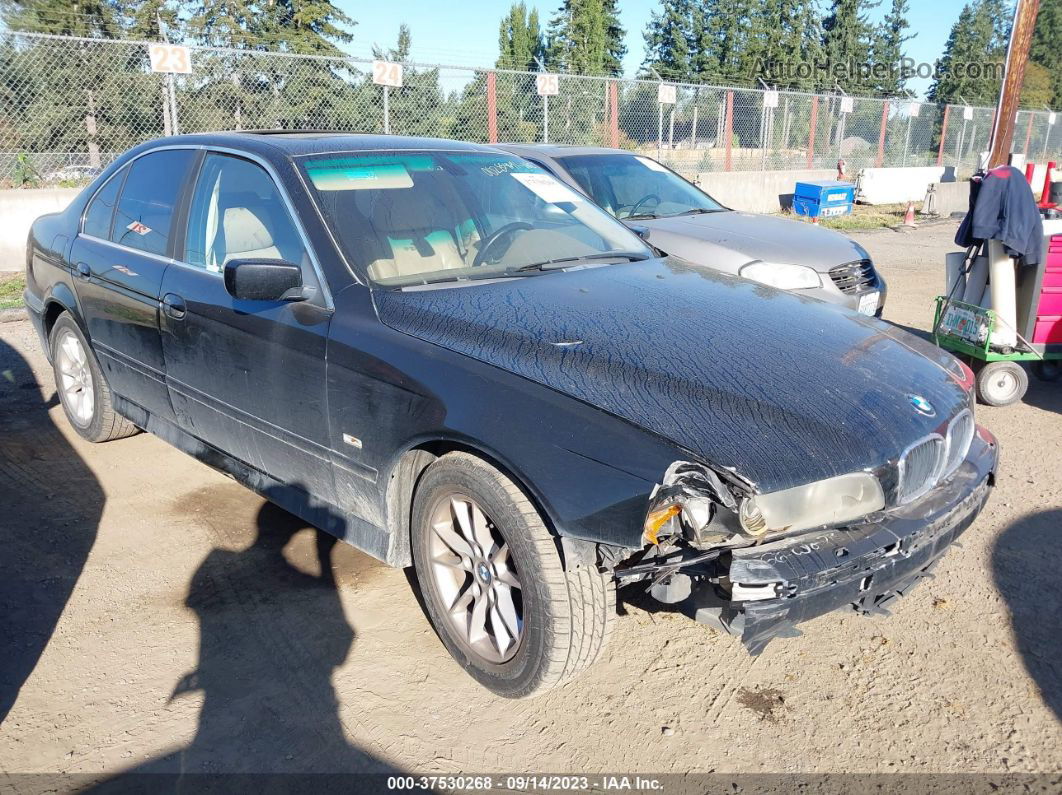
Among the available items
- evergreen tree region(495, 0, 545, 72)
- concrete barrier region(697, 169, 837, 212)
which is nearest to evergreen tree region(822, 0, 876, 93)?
evergreen tree region(495, 0, 545, 72)

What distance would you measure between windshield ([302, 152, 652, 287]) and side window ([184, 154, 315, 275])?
0.19 m

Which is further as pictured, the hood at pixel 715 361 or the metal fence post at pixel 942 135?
the metal fence post at pixel 942 135

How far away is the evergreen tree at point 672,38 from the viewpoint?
49.8 metres

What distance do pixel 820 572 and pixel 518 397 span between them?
3.26 feet

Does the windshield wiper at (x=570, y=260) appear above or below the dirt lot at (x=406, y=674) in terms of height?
above

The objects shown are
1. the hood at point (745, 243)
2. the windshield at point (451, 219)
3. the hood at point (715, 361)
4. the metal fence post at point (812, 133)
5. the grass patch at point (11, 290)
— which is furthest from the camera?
the metal fence post at point (812, 133)

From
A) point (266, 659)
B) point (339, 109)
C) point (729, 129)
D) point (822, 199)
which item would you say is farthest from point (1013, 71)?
point (266, 659)

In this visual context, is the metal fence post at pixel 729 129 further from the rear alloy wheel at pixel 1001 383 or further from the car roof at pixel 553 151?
the rear alloy wheel at pixel 1001 383

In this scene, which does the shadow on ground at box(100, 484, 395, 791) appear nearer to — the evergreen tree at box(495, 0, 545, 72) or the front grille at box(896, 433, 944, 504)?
the front grille at box(896, 433, 944, 504)

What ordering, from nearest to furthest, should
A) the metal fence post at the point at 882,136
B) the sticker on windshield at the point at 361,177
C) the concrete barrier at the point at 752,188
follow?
the sticker on windshield at the point at 361,177
the concrete barrier at the point at 752,188
the metal fence post at the point at 882,136

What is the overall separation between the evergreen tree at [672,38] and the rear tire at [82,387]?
49106 millimetres

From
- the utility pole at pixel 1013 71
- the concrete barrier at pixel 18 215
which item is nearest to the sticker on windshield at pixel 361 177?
the concrete barrier at pixel 18 215

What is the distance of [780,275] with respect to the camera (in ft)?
20.4

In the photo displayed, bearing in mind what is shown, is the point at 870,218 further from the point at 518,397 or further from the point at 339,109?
the point at 518,397
